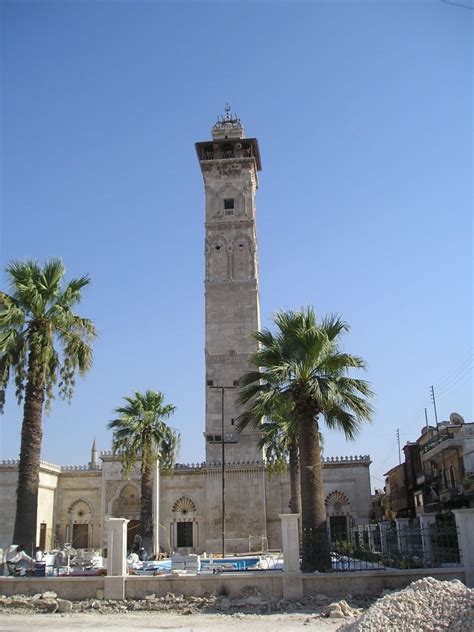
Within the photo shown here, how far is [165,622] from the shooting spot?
11.2m

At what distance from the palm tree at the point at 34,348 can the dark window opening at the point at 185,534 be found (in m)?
16.6

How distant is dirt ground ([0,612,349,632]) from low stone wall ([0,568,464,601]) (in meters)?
0.97

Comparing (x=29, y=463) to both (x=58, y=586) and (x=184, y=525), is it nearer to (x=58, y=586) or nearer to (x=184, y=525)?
(x=58, y=586)

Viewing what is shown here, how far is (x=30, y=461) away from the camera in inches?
623

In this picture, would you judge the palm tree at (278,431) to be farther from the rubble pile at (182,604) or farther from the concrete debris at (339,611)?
the concrete debris at (339,611)

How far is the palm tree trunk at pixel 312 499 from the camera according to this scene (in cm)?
1370

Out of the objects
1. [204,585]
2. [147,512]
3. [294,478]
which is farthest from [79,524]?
[204,585]

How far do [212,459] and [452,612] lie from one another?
75.4 feet

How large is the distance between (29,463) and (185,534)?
17383 mm

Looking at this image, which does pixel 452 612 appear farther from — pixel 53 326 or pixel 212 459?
pixel 212 459

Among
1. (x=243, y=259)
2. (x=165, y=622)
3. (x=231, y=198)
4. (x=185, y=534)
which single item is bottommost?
(x=165, y=622)

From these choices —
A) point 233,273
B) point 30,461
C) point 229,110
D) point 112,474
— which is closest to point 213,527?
point 112,474

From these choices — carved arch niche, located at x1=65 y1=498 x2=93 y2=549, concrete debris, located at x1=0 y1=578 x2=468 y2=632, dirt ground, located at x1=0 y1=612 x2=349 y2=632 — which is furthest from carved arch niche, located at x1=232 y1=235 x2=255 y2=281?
dirt ground, located at x1=0 y1=612 x2=349 y2=632

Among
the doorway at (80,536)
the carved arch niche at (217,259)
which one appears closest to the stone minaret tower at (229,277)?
the carved arch niche at (217,259)
